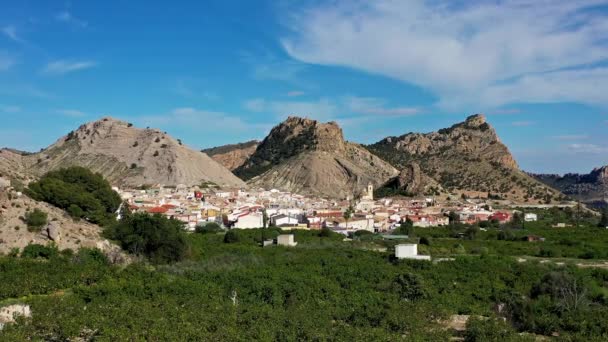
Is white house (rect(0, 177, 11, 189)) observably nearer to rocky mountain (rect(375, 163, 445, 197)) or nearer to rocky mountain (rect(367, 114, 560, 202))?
rocky mountain (rect(375, 163, 445, 197))

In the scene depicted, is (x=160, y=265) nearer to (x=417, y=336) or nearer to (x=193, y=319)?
(x=193, y=319)

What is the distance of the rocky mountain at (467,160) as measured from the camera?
11338cm

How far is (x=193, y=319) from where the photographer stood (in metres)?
15.5

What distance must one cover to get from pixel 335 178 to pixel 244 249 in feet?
241

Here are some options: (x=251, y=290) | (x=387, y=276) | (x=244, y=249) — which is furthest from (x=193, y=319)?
(x=244, y=249)

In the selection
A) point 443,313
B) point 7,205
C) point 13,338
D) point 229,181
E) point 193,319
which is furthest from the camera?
point 229,181

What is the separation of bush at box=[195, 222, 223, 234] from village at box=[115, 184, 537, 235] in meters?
1.56

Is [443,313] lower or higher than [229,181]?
lower

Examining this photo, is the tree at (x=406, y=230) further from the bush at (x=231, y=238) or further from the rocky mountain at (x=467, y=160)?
the rocky mountain at (x=467, y=160)

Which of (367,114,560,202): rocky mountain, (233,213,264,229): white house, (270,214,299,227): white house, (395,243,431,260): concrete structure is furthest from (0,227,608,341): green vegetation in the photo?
(367,114,560,202): rocky mountain

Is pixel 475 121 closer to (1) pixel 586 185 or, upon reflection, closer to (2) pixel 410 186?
(1) pixel 586 185

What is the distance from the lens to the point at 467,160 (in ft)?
424

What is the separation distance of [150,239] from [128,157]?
2696 inches

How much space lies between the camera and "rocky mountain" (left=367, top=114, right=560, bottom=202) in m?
113
